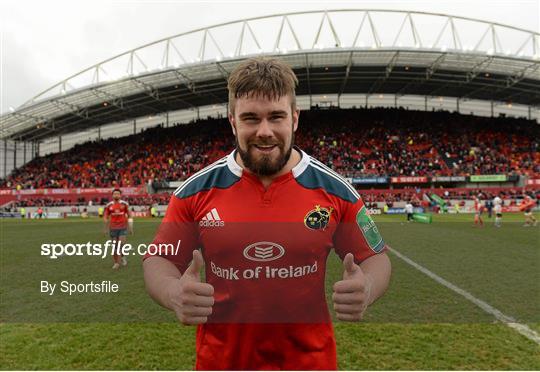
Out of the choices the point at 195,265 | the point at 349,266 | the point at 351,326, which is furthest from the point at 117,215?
the point at 349,266

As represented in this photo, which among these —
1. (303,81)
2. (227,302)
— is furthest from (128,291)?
(303,81)

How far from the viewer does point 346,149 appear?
38.4 meters

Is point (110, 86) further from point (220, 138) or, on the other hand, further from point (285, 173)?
point (285, 173)

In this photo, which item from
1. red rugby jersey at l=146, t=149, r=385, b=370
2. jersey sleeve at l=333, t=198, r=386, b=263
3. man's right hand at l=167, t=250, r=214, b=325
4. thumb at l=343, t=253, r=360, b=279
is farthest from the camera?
jersey sleeve at l=333, t=198, r=386, b=263

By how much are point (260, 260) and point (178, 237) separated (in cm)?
50

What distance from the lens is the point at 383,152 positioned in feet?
124

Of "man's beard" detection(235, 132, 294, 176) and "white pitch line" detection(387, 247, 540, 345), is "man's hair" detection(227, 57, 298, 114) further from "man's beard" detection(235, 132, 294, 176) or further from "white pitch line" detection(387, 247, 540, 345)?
"white pitch line" detection(387, 247, 540, 345)

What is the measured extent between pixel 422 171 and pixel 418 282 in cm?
3083

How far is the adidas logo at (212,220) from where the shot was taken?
1.89 m

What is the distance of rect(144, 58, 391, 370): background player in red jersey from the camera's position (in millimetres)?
1826

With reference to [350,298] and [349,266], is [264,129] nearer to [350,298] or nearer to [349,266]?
[349,266]

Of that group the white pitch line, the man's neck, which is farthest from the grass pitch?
the man's neck

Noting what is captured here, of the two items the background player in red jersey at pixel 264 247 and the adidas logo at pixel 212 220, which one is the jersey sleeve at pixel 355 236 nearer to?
the background player in red jersey at pixel 264 247

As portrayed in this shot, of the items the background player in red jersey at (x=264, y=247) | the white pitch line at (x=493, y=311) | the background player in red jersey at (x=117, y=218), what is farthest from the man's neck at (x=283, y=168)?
the background player in red jersey at (x=117, y=218)
